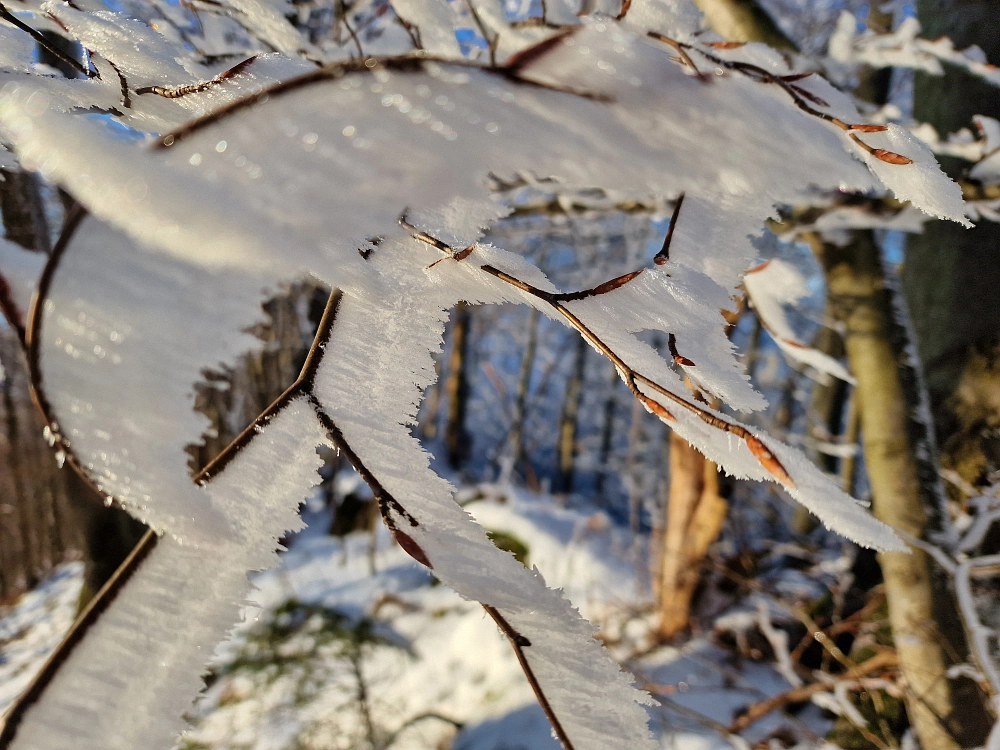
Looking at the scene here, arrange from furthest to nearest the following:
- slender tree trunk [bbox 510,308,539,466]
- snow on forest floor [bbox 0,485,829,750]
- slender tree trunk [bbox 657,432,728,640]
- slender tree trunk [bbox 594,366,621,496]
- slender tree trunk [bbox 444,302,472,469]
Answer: slender tree trunk [bbox 594,366,621,496] < slender tree trunk [bbox 444,302,472,469] < slender tree trunk [bbox 510,308,539,466] < slender tree trunk [bbox 657,432,728,640] < snow on forest floor [bbox 0,485,829,750]

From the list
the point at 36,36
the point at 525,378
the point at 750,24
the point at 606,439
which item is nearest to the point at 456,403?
the point at 525,378

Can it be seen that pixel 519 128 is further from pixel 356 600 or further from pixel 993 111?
pixel 356 600

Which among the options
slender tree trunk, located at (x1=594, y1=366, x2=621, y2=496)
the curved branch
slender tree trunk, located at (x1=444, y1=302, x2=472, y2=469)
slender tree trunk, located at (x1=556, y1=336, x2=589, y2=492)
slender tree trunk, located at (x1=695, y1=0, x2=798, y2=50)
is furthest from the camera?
slender tree trunk, located at (x1=594, y1=366, x2=621, y2=496)

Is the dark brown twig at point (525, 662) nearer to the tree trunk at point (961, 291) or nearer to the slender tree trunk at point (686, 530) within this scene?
the tree trunk at point (961, 291)

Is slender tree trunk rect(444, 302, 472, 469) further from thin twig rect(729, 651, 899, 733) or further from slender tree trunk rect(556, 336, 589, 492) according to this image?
thin twig rect(729, 651, 899, 733)

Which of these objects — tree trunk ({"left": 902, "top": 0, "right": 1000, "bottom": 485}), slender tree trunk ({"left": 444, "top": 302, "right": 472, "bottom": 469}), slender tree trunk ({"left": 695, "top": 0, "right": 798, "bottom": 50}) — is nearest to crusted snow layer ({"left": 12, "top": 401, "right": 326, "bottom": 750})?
slender tree trunk ({"left": 695, "top": 0, "right": 798, "bottom": 50})

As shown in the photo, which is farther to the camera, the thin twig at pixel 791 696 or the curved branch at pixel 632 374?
the thin twig at pixel 791 696

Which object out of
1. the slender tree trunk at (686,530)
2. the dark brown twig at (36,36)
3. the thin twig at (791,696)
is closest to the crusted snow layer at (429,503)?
the dark brown twig at (36,36)

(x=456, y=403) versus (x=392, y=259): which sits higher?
(x=392, y=259)

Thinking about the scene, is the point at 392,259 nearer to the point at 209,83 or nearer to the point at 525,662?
the point at 209,83
